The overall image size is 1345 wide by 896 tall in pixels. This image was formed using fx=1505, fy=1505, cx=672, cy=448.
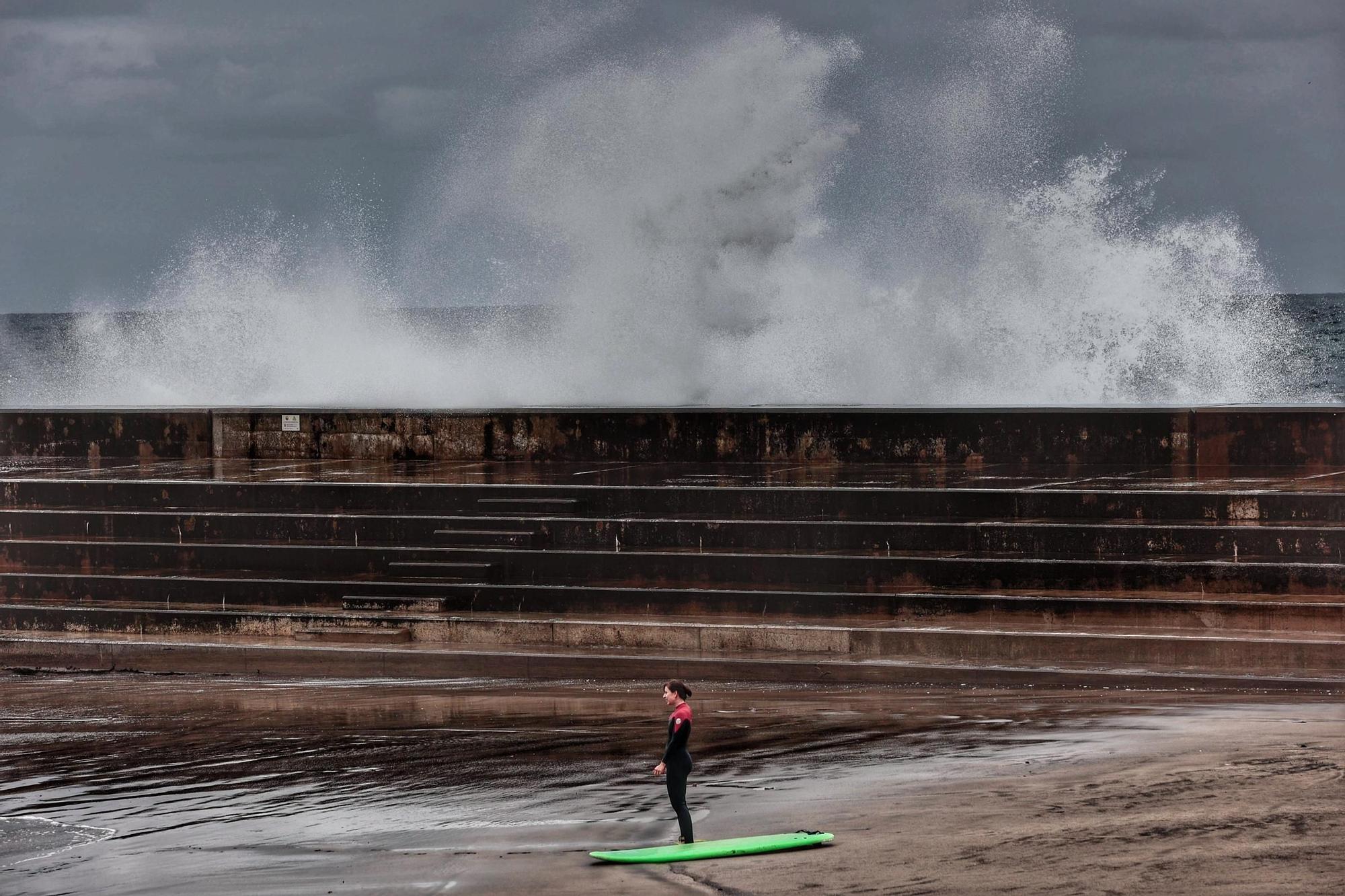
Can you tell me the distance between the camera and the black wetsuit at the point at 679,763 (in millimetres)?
5801

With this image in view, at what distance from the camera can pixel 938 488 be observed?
10836 mm

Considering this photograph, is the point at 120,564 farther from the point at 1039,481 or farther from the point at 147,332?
the point at 147,332

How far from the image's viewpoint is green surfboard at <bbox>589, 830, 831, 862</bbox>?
563 centimetres

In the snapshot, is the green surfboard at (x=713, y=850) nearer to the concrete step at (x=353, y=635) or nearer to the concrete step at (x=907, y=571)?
the concrete step at (x=907, y=571)

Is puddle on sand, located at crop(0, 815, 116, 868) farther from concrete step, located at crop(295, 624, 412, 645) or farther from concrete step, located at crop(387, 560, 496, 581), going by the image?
concrete step, located at crop(387, 560, 496, 581)

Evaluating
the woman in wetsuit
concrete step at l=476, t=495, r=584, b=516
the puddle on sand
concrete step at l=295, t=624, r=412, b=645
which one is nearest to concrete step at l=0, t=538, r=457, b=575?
concrete step at l=476, t=495, r=584, b=516

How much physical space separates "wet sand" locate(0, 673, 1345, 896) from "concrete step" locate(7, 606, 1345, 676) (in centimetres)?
54

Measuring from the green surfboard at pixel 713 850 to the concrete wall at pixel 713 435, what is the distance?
315 inches

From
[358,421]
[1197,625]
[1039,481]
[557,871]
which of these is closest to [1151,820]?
[557,871]

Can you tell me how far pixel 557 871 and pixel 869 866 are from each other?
3.75 ft

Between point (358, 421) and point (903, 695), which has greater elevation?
point (358, 421)

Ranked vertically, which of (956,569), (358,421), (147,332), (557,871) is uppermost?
(147,332)

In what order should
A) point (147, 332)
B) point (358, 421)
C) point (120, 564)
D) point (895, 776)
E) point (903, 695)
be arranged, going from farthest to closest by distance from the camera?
point (147, 332)
point (358, 421)
point (120, 564)
point (903, 695)
point (895, 776)

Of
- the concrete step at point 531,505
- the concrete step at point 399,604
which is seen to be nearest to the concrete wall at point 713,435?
the concrete step at point 531,505
